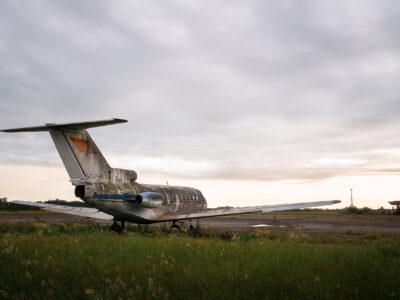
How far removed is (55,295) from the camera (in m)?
5.11

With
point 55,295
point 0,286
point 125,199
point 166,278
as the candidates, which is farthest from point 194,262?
point 125,199

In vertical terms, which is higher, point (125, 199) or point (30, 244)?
point (125, 199)

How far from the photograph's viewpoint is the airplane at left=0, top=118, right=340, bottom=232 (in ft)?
50.5

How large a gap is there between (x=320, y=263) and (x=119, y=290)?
4048 mm

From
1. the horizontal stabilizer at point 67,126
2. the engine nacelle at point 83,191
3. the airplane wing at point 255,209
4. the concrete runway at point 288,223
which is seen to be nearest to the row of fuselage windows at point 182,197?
the airplane wing at point 255,209

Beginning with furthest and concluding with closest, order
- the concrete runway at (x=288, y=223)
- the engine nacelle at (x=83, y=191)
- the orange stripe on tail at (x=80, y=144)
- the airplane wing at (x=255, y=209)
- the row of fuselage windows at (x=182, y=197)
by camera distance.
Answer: the concrete runway at (x=288, y=223), the row of fuselage windows at (x=182, y=197), the orange stripe on tail at (x=80, y=144), the engine nacelle at (x=83, y=191), the airplane wing at (x=255, y=209)

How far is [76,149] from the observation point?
51.9 ft

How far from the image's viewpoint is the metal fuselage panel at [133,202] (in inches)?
645

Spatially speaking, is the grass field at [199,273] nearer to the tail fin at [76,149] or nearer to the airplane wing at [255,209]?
the airplane wing at [255,209]

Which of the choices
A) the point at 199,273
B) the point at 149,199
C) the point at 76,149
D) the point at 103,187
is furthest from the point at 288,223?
the point at 199,273

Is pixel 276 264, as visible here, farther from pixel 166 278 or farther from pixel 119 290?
pixel 119 290

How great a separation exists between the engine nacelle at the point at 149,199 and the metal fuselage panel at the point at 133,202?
0.36m

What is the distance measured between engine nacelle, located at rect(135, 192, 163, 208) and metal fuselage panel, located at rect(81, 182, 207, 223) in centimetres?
36

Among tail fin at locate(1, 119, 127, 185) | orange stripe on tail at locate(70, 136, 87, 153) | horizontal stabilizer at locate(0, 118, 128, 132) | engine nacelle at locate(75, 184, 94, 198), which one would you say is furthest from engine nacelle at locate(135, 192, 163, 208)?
horizontal stabilizer at locate(0, 118, 128, 132)
